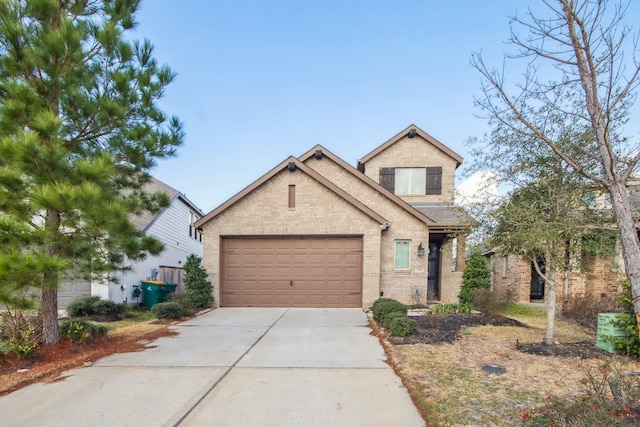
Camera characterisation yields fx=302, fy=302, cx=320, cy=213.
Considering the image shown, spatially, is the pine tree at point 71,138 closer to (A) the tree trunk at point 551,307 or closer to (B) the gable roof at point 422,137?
(A) the tree trunk at point 551,307

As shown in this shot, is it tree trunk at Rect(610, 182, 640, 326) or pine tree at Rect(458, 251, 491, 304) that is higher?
tree trunk at Rect(610, 182, 640, 326)

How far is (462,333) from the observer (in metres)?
6.95

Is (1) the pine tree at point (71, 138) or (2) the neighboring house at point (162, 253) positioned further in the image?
(2) the neighboring house at point (162, 253)

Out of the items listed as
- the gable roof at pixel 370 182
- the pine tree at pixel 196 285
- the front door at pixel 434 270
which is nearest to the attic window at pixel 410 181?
the gable roof at pixel 370 182

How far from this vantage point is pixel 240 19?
10820 millimetres

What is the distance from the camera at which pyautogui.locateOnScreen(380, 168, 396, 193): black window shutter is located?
14.6 meters

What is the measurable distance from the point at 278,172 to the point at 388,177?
6007mm

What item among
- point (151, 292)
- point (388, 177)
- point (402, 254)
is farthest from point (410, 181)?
point (151, 292)

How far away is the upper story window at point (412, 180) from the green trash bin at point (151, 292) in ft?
35.3

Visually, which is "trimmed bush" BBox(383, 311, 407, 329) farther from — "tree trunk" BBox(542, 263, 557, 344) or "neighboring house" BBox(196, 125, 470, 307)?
"neighboring house" BBox(196, 125, 470, 307)

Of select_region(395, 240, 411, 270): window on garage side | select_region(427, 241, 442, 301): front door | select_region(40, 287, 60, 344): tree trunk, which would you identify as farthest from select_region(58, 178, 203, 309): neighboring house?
select_region(427, 241, 442, 301): front door

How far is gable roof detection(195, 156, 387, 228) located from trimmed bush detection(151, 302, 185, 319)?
10.5ft

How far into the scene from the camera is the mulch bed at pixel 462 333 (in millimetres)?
5398

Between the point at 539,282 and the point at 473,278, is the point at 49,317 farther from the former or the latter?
the point at 539,282
